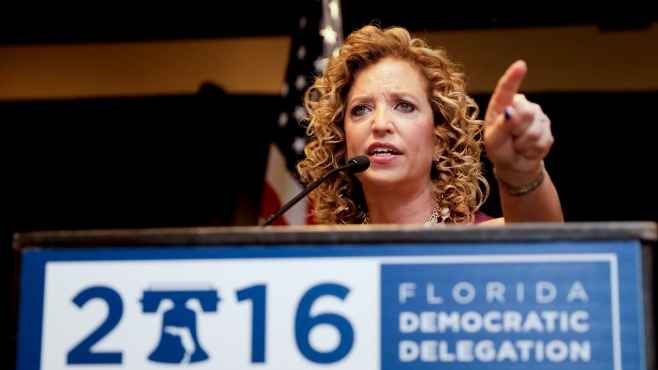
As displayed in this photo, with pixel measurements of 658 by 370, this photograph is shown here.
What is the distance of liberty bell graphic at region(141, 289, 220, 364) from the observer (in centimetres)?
85

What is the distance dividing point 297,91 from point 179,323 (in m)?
2.33

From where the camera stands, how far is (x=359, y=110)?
1.78 meters

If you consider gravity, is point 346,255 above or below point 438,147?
below

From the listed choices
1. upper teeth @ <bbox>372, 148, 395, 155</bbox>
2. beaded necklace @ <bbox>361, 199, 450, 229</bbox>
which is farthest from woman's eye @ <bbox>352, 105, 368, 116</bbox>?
beaded necklace @ <bbox>361, 199, 450, 229</bbox>

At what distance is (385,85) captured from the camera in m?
1.76

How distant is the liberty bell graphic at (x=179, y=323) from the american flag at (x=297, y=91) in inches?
82.7

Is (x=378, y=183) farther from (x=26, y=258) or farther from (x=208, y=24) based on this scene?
(x=208, y=24)

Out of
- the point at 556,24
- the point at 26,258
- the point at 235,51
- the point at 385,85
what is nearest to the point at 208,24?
the point at 235,51

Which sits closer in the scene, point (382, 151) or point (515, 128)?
point (515, 128)

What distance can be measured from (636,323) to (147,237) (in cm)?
46

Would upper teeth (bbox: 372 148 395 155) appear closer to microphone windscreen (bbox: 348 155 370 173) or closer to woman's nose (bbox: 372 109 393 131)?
woman's nose (bbox: 372 109 393 131)

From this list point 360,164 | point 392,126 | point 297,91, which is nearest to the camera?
point 360,164

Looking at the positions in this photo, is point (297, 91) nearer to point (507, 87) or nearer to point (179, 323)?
point (507, 87)

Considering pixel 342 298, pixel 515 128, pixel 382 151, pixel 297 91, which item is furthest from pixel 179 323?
pixel 297 91
